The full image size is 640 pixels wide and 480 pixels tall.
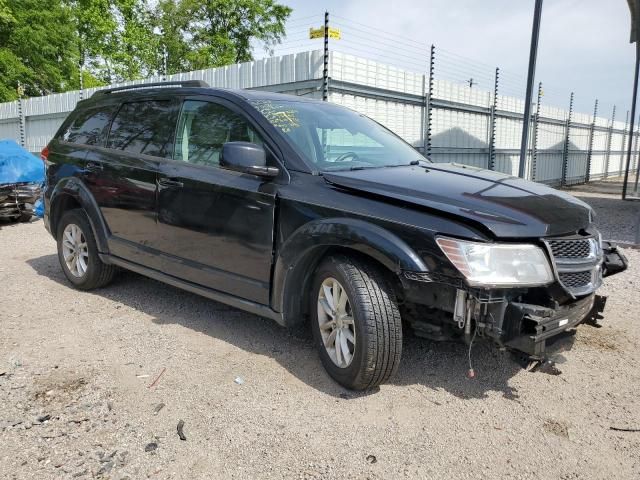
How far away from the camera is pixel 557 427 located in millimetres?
2826

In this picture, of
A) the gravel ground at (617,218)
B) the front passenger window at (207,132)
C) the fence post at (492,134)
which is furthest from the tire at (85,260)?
the fence post at (492,134)

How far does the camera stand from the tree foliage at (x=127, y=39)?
29719mm

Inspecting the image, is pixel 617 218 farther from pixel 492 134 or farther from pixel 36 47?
pixel 36 47

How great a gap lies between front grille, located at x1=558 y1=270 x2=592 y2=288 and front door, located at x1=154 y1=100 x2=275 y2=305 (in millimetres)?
1745

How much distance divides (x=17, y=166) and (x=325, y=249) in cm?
784

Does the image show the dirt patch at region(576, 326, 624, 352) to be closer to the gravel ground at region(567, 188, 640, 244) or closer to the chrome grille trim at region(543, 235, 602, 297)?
the chrome grille trim at region(543, 235, 602, 297)

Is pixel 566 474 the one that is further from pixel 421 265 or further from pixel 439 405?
pixel 421 265

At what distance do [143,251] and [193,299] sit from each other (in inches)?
30.1

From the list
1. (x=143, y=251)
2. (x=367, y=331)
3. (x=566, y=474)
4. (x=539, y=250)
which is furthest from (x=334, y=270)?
(x=143, y=251)

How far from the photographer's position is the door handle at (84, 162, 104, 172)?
4.77 meters

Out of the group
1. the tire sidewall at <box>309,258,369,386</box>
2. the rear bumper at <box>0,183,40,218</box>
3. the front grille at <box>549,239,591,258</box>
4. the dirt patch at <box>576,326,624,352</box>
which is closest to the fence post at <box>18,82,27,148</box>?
the rear bumper at <box>0,183,40,218</box>

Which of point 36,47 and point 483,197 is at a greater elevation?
point 36,47

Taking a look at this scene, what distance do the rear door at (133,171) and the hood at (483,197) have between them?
1.69m

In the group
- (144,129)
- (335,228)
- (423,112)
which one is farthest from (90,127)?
(423,112)
